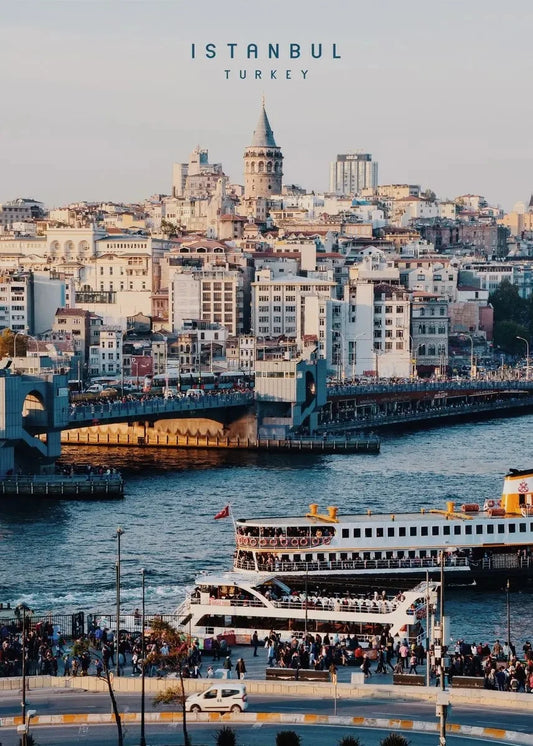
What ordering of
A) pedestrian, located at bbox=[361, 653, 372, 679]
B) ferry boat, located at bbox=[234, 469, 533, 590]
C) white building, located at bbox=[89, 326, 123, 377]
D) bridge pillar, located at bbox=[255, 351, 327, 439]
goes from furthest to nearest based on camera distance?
white building, located at bbox=[89, 326, 123, 377]
bridge pillar, located at bbox=[255, 351, 327, 439]
ferry boat, located at bbox=[234, 469, 533, 590]
pedestrian, located at bbox=[361, 653, 372, 679]

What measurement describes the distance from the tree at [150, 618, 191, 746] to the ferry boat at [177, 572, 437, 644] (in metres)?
3.68

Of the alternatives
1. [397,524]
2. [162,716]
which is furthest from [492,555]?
[162,716]

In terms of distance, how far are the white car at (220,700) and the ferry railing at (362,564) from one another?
38.6 ft

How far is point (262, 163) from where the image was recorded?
493 ft

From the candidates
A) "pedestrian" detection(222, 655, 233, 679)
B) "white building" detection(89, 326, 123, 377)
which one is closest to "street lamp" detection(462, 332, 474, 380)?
"white building" detection(89, 326, 123, 377)

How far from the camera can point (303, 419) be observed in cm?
6656

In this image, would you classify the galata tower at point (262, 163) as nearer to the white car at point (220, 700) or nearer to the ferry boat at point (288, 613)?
the ferry boat at point (288, 613)

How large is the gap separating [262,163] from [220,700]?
129m

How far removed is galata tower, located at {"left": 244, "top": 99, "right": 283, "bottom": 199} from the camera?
150m

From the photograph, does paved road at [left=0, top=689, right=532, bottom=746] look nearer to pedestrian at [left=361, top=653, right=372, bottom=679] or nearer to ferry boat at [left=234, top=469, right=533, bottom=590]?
pedestrian at [left=361, top=653, right=372, bottom=679]

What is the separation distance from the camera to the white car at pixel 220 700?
23172mm

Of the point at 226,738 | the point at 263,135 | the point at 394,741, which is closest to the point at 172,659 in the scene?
the point at 226,738

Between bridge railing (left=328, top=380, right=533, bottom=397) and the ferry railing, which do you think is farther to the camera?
bridge railing (left=328, top=380, right=533, bottom=397)

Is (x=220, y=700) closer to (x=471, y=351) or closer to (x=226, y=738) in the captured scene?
(x=226, y=738)
